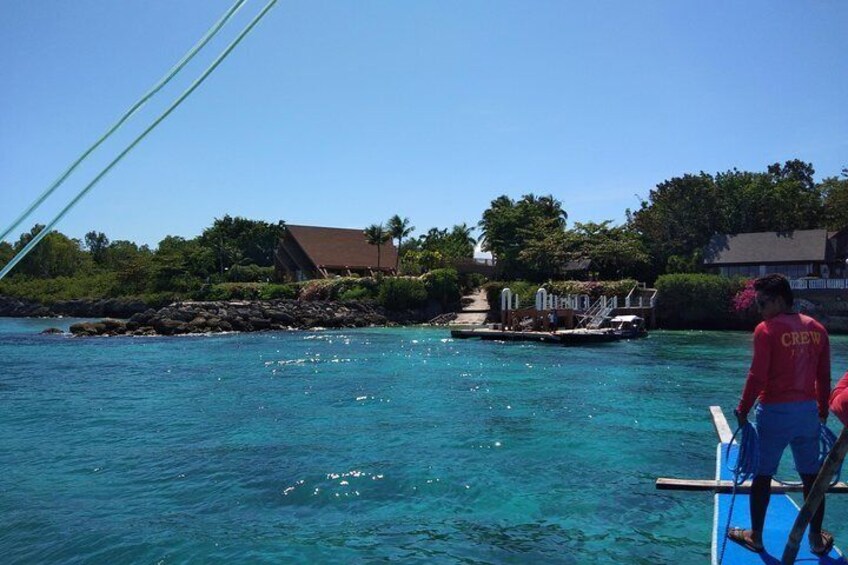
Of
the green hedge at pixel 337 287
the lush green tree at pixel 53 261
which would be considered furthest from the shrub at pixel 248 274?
the lush green tree at pixel 53 261

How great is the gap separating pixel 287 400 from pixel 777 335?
13.8m

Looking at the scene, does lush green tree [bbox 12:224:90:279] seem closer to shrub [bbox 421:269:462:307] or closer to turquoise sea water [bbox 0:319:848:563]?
shrub [bbox 421:269:462:307]

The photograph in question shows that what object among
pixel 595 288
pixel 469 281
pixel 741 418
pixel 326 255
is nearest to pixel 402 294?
pixel 469 281

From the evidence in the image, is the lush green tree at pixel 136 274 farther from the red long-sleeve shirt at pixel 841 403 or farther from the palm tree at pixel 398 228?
the red long-sleeve shirt at pixel 841 403

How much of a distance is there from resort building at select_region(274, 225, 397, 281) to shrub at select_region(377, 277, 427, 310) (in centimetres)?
869

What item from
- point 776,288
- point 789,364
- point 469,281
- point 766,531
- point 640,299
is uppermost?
point 469,281

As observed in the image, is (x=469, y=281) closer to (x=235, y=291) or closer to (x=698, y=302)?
(x=698, y=302)

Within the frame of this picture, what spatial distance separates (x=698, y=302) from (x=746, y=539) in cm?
4192

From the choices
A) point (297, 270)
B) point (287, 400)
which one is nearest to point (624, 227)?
point (297, 270)

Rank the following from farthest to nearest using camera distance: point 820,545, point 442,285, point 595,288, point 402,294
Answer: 1. point 442,285
2. point 402,294
3. point 595,288
4. point 820,545

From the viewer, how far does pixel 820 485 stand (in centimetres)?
403

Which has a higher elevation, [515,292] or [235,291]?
[515,292]

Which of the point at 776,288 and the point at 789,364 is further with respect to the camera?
the point at 776,288

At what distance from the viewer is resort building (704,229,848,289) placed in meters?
46.7
